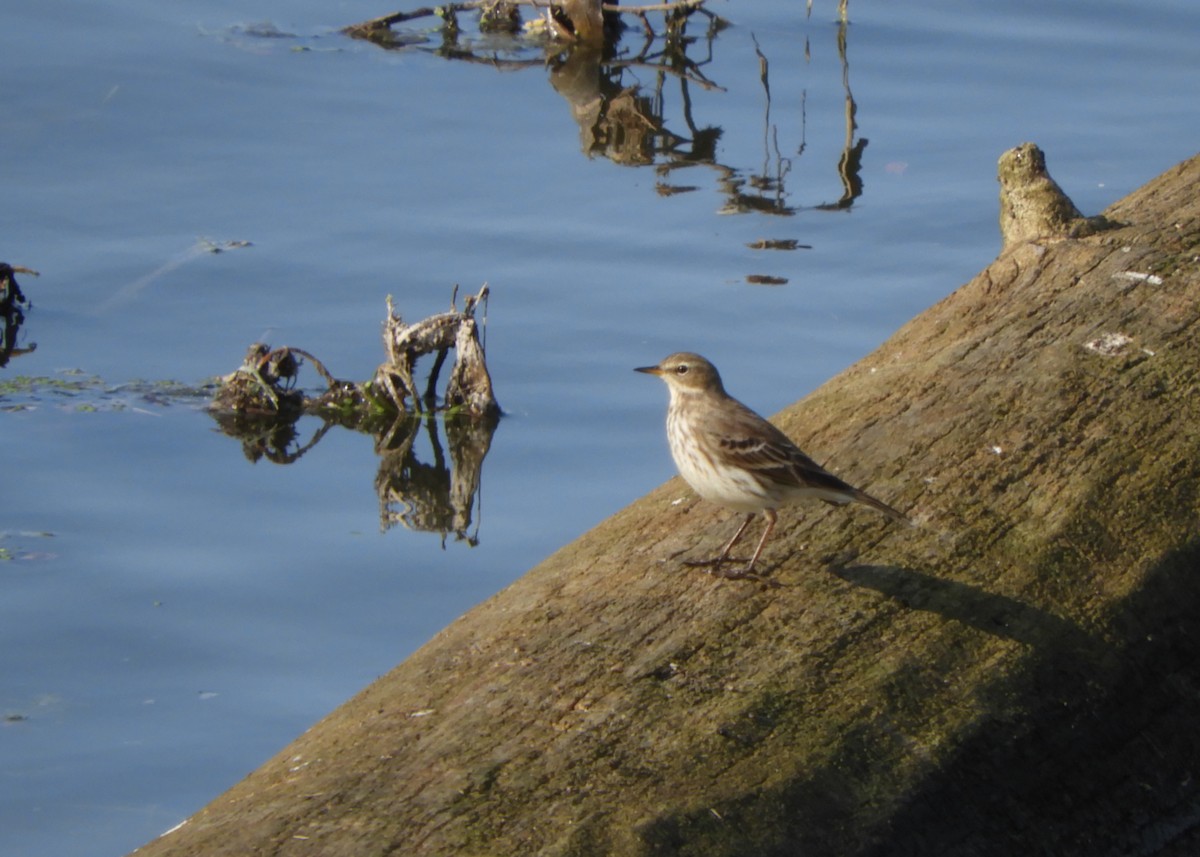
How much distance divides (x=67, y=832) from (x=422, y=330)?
355 centimetres

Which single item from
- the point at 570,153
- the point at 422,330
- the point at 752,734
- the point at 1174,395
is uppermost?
the point at 570,153

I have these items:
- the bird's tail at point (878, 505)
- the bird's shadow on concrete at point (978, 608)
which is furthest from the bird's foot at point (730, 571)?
the bird's tail at point (878, 505)

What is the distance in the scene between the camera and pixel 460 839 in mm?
3801

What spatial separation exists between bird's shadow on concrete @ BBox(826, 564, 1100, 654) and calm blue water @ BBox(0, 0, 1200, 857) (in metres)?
2.43

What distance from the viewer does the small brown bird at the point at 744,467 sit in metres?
5.12

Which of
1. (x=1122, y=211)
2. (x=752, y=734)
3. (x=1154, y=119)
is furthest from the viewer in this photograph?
(x=1154, y=119)

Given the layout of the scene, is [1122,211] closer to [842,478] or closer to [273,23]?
→ [842,478]

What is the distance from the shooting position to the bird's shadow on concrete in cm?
465

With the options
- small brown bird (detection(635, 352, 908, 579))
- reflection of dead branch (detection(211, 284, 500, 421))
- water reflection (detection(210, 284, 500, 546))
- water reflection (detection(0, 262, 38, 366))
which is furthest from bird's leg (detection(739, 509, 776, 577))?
water reflection (detection(0, 262, 38, 366))

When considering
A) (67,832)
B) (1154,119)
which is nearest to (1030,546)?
(67,832)

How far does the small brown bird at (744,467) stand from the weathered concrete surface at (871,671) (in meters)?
0.11

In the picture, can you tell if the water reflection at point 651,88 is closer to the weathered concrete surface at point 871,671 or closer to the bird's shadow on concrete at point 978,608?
the weathered concrete surface at point 871,671

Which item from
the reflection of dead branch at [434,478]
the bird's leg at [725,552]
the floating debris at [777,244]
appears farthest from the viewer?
the floating debris at [777,244]

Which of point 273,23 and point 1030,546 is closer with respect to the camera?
point 1030,546
